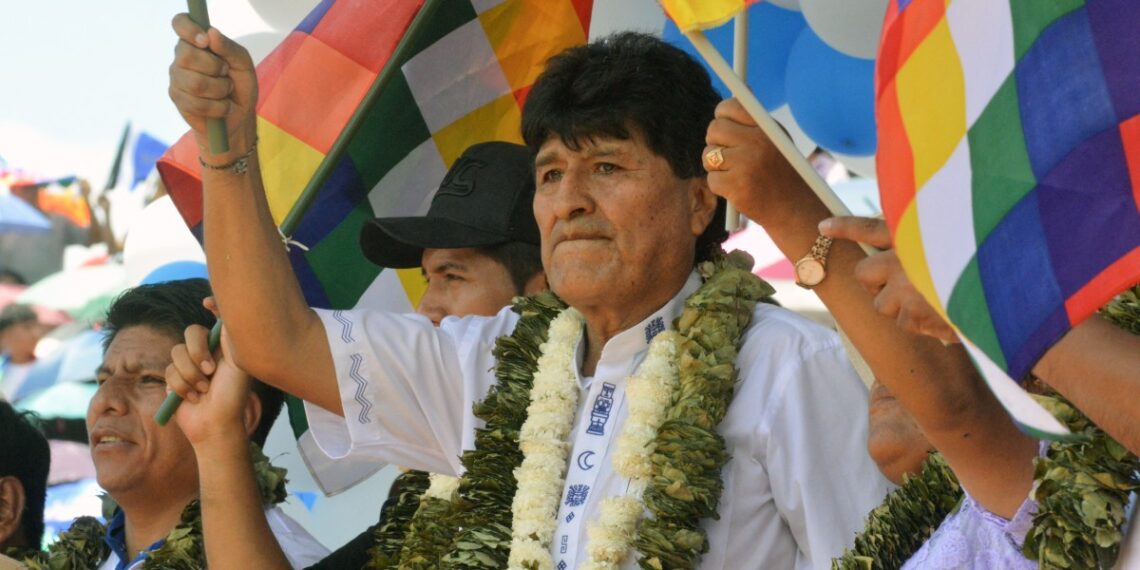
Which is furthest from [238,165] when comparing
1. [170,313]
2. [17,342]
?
[17,342]

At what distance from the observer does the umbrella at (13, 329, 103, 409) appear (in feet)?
21.5

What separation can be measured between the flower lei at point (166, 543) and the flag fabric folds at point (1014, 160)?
6.25 ft

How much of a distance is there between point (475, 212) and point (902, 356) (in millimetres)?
1896

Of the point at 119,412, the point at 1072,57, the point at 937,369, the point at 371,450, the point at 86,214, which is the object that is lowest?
the point at 937,369

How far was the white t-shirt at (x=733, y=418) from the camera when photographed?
281 cm

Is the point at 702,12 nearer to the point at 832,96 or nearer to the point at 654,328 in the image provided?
the point at 654,328

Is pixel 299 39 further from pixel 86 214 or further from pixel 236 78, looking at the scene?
pixel 86 214

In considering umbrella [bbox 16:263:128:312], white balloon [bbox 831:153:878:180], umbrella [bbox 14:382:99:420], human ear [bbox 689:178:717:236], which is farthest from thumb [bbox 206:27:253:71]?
umbrella [bbox 16:263:128:312]

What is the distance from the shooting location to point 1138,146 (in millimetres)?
2041

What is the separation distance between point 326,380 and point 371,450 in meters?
0.17

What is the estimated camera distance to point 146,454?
3.88 metres

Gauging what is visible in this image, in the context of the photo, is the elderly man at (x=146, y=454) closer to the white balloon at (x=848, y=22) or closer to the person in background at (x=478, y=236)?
the person in background at (x=478, y=236)

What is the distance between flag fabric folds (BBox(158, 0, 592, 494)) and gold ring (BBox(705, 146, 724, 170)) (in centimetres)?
167

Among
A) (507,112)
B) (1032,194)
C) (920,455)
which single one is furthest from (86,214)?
(1032,194)
